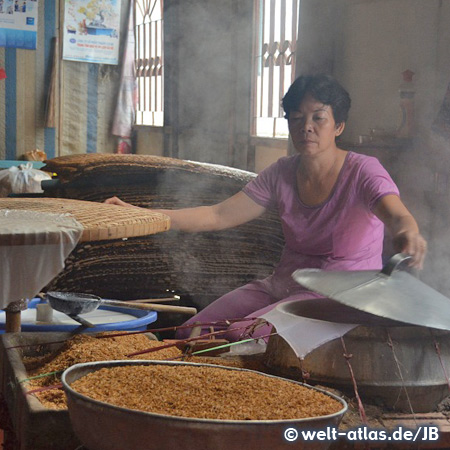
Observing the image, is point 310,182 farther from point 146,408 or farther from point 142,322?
point 146,408

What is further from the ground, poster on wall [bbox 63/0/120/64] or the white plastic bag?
poster on wall [bbox 63/0/120/64]

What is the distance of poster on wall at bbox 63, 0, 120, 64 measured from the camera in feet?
28.3

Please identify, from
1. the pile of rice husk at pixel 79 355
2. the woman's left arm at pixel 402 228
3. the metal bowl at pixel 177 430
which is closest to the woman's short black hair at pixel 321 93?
the woman's left arm at pixel 402 228

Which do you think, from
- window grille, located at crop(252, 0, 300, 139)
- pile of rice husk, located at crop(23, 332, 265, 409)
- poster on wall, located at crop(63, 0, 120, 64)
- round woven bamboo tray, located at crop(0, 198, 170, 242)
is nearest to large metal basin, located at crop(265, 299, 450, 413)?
pile of rice husk, located at crop(23, 332, 265, 409)

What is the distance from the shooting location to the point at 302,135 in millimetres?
2896

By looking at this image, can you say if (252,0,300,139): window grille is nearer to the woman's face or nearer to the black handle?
the woman's face

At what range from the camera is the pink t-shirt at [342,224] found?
283cm

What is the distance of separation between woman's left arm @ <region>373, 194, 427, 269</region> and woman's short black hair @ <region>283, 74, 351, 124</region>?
1.58ft

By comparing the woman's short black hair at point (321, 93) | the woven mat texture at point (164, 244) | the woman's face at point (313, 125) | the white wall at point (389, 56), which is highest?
the white wall at point (389, 56)

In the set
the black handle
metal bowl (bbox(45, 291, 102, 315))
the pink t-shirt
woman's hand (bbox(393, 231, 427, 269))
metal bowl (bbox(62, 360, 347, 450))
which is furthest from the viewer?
the pink t-shirt

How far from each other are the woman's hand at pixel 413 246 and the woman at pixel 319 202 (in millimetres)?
458

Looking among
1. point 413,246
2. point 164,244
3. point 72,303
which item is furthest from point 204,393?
point 164,244

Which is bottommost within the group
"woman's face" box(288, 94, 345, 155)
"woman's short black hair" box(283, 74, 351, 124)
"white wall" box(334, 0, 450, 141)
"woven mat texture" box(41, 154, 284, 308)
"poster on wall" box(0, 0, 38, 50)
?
"woven mat texture" box(41, 154, 284, 308)

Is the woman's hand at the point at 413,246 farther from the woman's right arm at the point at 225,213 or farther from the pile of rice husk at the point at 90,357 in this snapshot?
the woman's right arm at the point at 225,213
